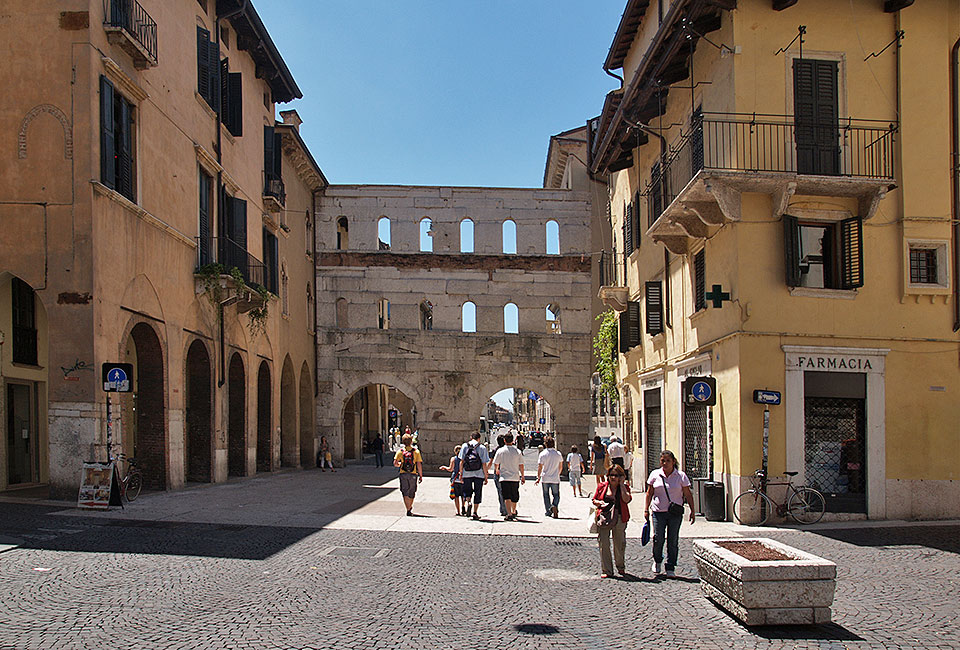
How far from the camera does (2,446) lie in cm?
2048

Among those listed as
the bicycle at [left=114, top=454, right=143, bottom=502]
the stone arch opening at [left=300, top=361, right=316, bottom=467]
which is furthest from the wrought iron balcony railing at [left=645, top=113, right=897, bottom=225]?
the stone arch opening at [left=300, top=361, right=316, bottom=467]

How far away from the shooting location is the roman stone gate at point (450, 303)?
37.8m

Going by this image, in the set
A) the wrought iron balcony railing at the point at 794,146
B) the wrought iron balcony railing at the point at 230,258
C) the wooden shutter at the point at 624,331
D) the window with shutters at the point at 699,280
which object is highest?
the wrought iron balcony railing at the point at 794,146

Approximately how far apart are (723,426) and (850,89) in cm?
686

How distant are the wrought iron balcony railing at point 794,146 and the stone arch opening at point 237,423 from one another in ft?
51.7

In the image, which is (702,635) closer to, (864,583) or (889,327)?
(864,583)

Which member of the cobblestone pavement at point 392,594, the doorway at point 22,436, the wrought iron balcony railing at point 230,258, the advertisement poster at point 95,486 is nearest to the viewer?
the cobblestone pavement at point 392,594

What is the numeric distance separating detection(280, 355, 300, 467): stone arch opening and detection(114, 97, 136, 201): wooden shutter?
1567cm

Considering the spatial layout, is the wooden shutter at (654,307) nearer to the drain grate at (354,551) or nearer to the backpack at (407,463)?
the backpack at (407,463)

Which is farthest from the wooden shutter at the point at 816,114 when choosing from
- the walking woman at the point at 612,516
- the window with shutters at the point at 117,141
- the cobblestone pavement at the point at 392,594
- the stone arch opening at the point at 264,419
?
the stone arch opening at the point at 264,419

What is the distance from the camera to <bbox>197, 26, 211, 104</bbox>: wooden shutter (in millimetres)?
24000

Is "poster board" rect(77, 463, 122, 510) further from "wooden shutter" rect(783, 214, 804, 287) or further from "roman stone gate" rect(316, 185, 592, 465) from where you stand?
"roman stone gate" rect(316, 185, 592, 465)

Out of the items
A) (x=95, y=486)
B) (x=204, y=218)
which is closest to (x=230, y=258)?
(x=204, y=218)

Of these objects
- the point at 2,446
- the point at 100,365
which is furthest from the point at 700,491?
the point at 2,446
